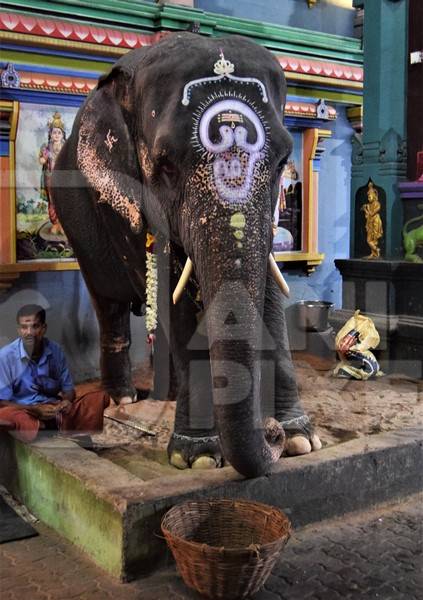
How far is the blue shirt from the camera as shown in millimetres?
4270

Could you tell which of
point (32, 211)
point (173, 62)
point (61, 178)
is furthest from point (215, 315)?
point (32, 211)

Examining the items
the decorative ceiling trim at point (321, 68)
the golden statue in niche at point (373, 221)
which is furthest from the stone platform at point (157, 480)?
the decorative ceiling trim at point (321, 68)

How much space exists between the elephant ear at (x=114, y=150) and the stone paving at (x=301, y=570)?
5.28 feet

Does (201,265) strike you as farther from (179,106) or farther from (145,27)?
(145,27)

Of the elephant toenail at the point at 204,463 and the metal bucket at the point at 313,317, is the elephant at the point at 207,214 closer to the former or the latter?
the elephant toenail at the point at 204,463

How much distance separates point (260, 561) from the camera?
2.85m

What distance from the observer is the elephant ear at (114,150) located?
392 centimetres

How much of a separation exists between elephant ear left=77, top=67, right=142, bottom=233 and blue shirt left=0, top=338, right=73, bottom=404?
0.94 m

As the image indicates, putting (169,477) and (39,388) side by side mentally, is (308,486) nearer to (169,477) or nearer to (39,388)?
(169,477)

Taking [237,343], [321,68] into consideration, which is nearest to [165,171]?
[237,343]

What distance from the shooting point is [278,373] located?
4219mm

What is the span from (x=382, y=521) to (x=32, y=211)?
3.77 metres

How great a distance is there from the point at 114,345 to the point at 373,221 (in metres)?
2.54

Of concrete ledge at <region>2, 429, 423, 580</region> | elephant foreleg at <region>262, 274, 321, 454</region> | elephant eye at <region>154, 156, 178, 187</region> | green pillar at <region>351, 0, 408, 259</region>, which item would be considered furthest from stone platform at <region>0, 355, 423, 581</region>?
green pillar at <region>351, 0, 408, 259</region>
